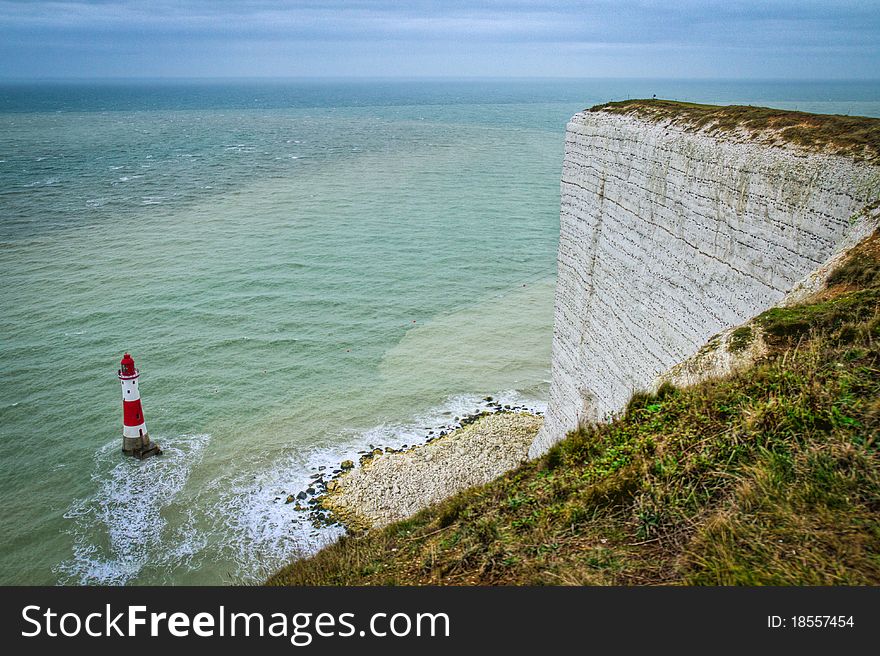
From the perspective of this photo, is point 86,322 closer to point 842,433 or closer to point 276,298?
point 276,298

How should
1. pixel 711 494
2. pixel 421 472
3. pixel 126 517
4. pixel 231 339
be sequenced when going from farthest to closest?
1. pixel 231 339
2. pixel 421 472
3. pixel 126 517
4. pixel 711 494

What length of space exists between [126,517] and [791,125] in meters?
15.2

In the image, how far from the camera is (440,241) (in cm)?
3866

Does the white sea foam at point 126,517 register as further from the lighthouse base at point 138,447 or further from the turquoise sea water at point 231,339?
the lighthouse base at point 138,447

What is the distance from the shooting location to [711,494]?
5.46 meters

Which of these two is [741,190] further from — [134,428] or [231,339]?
[231,339]

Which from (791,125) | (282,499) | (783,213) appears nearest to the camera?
(783,213)

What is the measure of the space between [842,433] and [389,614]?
3866 mm

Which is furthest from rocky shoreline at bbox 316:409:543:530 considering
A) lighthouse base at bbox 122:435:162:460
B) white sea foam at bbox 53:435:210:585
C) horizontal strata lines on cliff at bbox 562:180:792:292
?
horizontal strata lines on cliff at bbox 562:180:792:292

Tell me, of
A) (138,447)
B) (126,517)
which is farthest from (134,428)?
(126,517)

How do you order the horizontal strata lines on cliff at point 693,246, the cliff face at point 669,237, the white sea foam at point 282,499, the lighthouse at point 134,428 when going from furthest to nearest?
the lighthouse at point 134,428, the white sea foam at point 282,499, the horizontal strata lines on cliff at point 693,246, the cliff face at point 669,237

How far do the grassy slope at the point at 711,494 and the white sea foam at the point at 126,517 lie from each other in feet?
27.0

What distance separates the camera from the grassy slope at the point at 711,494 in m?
4.66

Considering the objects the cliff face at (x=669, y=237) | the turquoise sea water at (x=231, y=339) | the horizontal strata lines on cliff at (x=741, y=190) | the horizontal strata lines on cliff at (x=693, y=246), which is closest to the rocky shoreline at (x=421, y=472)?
the turquoise sea water at (x=231, y=339)
